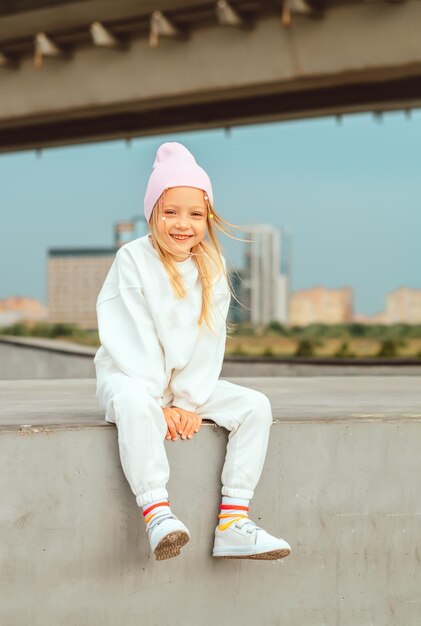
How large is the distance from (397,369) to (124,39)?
32.4 feet

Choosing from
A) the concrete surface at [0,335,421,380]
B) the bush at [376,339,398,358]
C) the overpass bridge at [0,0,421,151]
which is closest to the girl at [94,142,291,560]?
the concrete surface at [0,335,421,380]

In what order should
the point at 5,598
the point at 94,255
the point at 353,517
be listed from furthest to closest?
the point at 94,255 < the point at 353,517 < the point at 5,598

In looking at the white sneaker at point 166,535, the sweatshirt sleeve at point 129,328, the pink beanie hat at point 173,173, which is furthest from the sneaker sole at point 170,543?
the pink beanie hat at point 173,173

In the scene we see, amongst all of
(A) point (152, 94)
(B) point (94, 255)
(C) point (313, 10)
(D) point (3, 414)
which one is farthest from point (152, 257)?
(B) point (94, 255)

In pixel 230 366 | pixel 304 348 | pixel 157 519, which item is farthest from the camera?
pixel 304 348

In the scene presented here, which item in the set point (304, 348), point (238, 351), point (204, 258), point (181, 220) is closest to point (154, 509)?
point (204, 258)

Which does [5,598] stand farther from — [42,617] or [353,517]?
[353,517]

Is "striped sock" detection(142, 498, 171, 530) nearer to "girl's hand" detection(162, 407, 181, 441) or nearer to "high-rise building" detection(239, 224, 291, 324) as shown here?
"girl's hand" detection(162, 407, 181, 441)

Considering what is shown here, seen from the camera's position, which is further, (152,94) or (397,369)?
(152,94)

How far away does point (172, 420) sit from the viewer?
4086 millimetres

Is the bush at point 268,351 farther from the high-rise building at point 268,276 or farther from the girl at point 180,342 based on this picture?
the high-rise building at point 268,276

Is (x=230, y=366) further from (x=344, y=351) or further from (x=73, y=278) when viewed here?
(x=73, y=278)

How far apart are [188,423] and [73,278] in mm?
140516

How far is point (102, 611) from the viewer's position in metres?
4.16
